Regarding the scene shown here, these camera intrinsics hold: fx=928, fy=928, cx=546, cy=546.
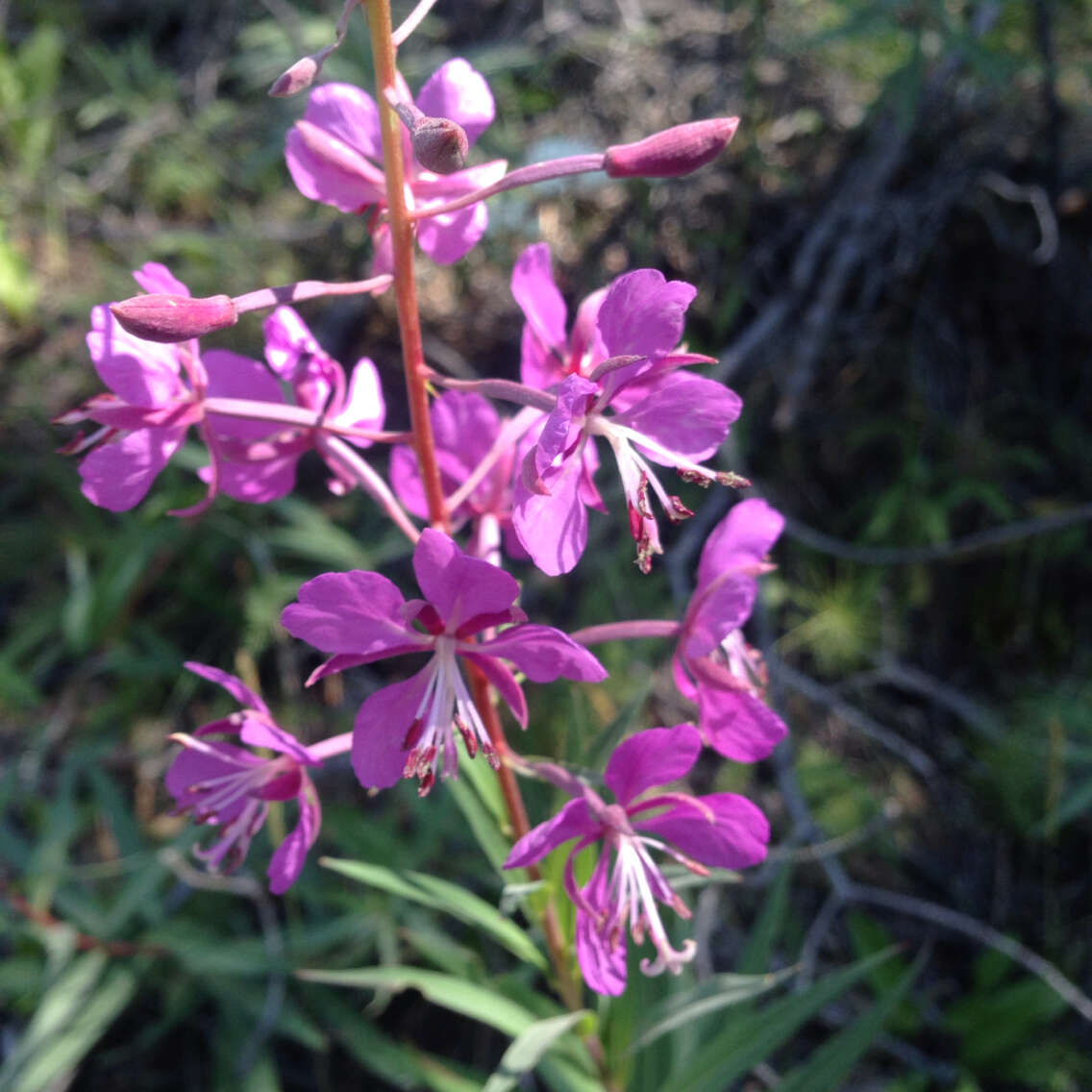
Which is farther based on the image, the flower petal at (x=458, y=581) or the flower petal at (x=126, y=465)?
the flower petal at (x=126, y=465)

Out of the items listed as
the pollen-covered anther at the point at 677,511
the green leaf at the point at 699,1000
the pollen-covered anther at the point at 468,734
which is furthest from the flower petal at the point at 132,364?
the green leaf at the point at 699,1000

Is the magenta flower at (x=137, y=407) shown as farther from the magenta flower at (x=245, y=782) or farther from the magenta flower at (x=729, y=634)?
the magenta flower at (x=729, y=634)

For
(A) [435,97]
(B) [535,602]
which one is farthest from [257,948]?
(A) [435,97]

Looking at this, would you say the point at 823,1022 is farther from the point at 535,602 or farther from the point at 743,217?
the point at 743,217

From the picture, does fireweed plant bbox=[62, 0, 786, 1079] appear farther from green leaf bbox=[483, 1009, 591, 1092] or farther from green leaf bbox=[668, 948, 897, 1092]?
green leaf bbox=[668, 948, 897, 1092]

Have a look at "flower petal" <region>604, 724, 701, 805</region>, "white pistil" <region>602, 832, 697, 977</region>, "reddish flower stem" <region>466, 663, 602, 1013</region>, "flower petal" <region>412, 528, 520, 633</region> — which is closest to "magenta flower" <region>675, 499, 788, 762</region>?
"flower petal" <region>604, 724, 701, 805</region>
